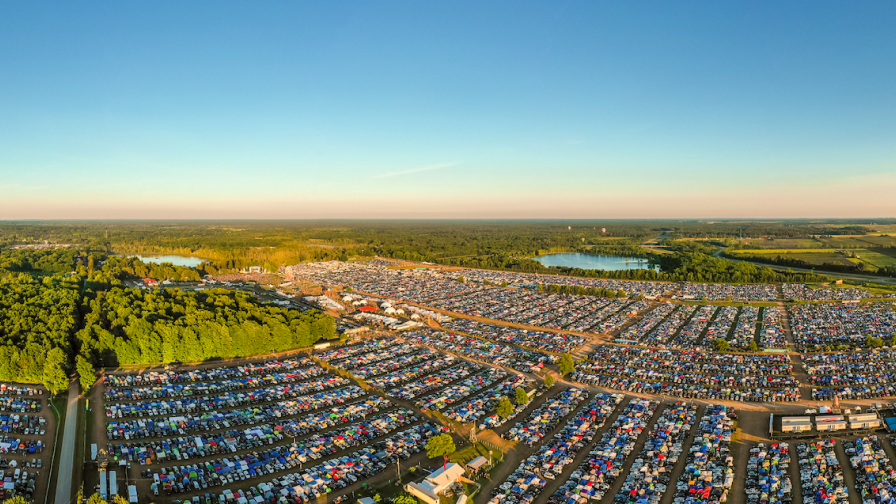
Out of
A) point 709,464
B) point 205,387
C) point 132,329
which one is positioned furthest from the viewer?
point 132,329

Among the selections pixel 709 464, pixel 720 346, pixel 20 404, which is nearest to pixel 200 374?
pixel 20 404

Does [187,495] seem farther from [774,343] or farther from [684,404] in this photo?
[774,343]

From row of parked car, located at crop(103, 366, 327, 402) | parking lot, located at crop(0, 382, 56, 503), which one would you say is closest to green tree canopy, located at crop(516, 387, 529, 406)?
row of parked car, located at crop(103, 366, 327, 402)

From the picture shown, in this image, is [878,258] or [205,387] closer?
[205,387]

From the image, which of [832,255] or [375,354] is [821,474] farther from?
[832,255]

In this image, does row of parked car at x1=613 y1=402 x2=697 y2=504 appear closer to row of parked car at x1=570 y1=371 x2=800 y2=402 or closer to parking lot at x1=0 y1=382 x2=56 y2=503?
row of parked car at x1=570 y1=371 x2=800 y2=402
